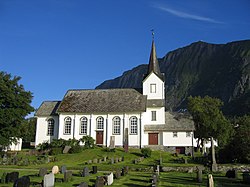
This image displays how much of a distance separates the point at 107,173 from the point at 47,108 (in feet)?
115

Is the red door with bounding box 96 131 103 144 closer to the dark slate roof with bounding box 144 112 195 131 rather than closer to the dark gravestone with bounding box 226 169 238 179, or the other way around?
the dark slate roof with bounding box 144 112 195 131

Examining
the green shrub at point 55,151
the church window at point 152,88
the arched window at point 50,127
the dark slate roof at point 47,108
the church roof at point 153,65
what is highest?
the church roof at point 153,65

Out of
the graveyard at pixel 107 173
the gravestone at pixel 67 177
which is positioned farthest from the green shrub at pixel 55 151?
the gravestone at pixel 67 177

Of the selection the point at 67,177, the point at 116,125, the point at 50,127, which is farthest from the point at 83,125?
the point at 67,177

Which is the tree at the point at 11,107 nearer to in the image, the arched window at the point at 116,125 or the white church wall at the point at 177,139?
the arched window at the point at 116,125

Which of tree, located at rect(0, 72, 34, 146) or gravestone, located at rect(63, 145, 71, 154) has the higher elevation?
tree, located at rect(0, 72, 34, 146)

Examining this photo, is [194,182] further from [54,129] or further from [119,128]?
[54,129]

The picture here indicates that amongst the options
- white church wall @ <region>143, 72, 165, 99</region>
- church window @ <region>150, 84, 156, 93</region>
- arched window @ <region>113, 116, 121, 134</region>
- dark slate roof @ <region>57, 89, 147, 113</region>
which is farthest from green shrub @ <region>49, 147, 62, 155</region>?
church window @ <region>150, 84, 156, 93</region>

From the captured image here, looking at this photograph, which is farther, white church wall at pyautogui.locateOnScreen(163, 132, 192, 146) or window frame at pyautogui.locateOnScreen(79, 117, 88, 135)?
window frame at pyautogui.locateOnScreen(79, 117, 88, 135)

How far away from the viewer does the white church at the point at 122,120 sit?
163 ft

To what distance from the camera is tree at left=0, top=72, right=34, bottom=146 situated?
42.0 meters

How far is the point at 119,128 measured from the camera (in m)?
50.2

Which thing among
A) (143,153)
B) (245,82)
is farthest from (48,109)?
(245,82)

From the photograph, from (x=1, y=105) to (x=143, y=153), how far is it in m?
22.8
